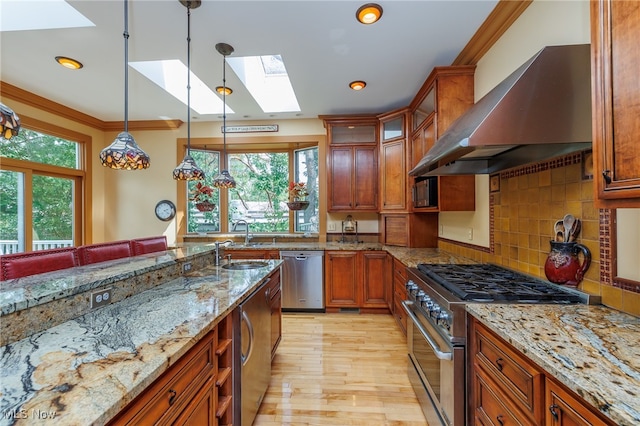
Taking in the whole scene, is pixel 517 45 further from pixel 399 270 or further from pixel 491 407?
pixel 491 407

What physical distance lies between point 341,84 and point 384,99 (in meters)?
0.72

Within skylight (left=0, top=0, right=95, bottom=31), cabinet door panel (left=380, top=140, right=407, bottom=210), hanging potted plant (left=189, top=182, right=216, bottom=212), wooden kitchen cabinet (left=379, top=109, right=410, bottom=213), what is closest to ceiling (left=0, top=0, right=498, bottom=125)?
skylight (left=0, top=0, right=95, bottom=31)

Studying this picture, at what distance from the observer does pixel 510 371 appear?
1.07 m

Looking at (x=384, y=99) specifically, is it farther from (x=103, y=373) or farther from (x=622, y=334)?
(x=103, y=373)

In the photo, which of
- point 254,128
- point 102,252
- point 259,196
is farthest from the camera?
point 259,196

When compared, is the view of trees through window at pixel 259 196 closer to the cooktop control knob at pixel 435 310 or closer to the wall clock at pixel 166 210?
the wall clock at pixel 166 210

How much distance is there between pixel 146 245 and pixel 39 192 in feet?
6.85

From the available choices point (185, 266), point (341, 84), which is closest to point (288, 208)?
point (341, 84)

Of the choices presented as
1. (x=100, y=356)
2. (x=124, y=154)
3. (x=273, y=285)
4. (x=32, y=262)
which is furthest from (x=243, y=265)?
(x=100, y=356)

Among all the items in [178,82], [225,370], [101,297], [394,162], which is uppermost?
[178,82]

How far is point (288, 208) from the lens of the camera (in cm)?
445

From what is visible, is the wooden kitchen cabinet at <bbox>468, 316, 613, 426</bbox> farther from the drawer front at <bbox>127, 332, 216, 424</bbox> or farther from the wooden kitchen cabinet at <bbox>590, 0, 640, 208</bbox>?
the drawer front at <bbox>127, 332, 216, 424</bbox>

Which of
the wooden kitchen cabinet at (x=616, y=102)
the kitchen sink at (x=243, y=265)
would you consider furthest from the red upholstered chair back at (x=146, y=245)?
the wooden kitchen cabinet at (x=616, y=102)

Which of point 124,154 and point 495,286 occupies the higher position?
point 124,154
